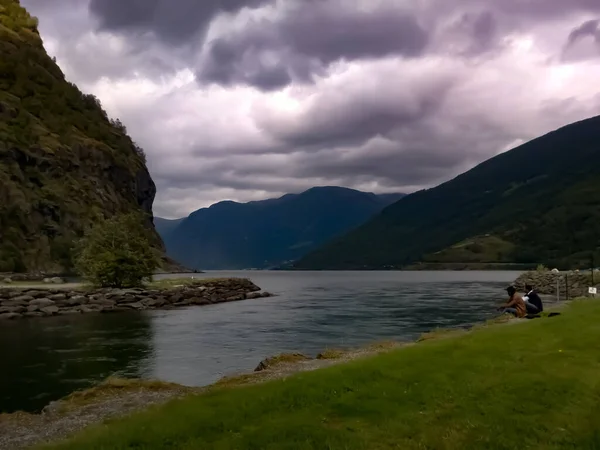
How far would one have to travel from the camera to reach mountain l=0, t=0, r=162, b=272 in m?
142

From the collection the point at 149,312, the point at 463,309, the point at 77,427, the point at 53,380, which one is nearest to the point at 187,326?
the point at 149,312

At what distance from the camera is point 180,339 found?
46.3 metres

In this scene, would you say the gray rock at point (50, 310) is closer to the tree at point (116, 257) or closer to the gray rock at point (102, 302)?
the gray rock at point (102, 302)

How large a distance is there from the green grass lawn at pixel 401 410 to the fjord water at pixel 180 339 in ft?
44.6

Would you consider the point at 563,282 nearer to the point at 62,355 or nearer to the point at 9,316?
the point at 9,316

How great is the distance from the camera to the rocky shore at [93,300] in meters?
68.2

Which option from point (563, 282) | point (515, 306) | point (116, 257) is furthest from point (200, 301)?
point (563, 282)

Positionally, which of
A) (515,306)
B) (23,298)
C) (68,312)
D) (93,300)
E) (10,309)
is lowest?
(68,312)

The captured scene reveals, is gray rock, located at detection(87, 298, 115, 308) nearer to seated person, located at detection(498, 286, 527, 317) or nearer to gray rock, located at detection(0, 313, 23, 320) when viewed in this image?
gray rock, located at detection(0, 313, 23, 320)

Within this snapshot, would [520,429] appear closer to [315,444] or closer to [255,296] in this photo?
[315,444]

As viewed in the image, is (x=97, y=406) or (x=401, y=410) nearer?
(x=401, y=410)

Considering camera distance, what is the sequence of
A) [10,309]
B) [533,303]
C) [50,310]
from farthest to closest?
[50,310]
[10,309]
[533,303]

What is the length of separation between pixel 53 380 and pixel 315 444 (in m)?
23.4

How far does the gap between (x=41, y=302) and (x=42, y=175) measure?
10304cm
